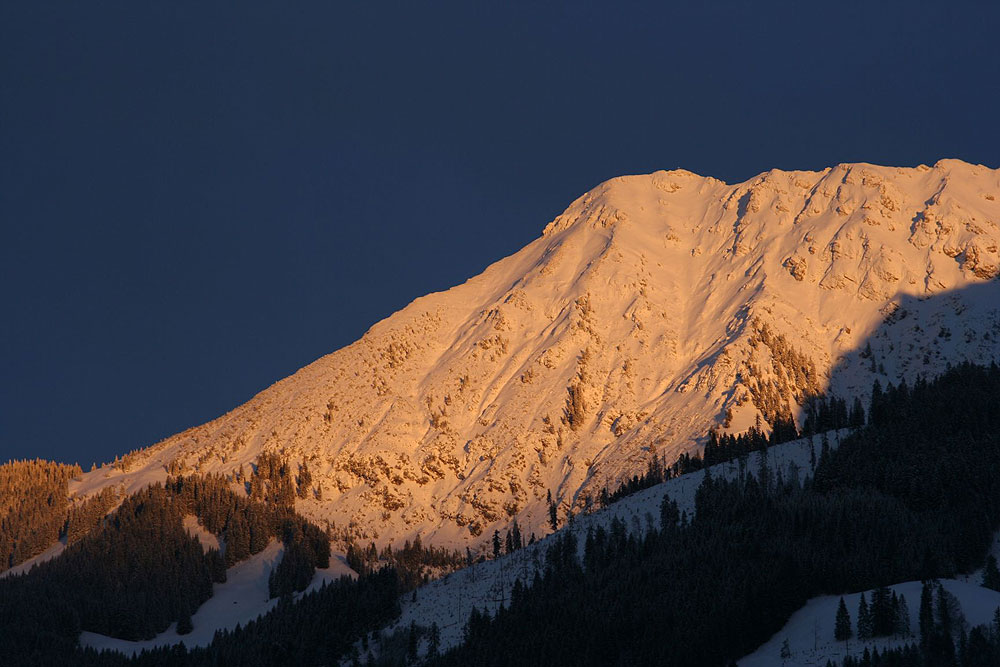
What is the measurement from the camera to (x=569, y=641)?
652 feet

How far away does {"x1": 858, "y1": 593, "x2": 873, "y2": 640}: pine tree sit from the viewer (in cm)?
17850

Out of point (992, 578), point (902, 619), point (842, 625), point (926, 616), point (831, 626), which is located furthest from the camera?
point (992, 578)

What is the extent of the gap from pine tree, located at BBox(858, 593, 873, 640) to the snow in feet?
3.85

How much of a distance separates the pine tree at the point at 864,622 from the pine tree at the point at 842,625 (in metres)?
1.45

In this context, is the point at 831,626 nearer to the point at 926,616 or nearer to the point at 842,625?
the point at 842,625

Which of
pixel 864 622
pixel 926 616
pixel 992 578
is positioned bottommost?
pixel 926 616

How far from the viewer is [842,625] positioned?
182 meters

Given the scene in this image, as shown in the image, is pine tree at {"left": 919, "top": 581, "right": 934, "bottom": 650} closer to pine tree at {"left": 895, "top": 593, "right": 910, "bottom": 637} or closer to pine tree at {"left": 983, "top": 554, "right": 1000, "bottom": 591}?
pine tree at {"left": 895, "top": 593, "right": 910, "bottom": 637}

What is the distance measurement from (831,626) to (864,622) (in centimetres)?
793

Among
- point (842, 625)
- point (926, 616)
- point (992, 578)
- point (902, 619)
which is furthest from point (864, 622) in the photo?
point (992, 578)

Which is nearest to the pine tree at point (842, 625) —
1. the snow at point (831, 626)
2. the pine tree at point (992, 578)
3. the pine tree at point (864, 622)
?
the snow at point (831, 626)

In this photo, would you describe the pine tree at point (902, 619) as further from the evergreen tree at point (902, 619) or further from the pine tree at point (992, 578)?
the pine tree at point (992, 578)

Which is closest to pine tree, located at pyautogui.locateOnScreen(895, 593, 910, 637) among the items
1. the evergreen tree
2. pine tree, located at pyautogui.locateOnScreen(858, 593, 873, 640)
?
Answer: the evergreen tree

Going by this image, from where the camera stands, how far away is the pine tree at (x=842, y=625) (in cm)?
18062
